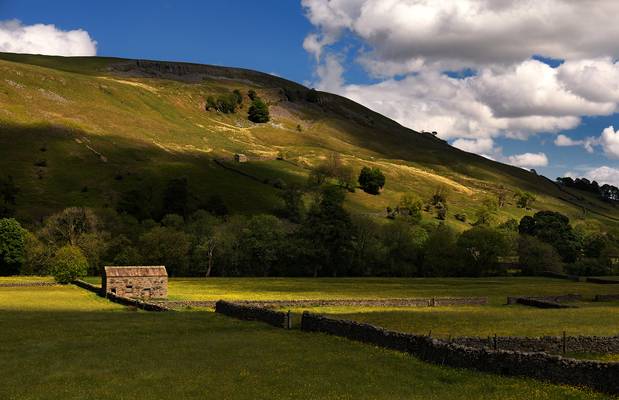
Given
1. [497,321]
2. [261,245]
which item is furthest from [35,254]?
[497,321]

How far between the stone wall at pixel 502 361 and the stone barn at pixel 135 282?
1741 inches

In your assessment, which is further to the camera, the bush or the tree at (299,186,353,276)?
the tree at (299,186,353,276)

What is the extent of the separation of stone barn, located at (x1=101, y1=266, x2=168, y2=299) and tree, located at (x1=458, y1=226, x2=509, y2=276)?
90.1m

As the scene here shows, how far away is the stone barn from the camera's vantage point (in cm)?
7488

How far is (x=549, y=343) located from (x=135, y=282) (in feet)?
177

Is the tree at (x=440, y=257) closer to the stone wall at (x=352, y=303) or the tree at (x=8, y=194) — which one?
the stone wall at (x=352, y=303)

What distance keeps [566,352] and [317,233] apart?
97.4 m

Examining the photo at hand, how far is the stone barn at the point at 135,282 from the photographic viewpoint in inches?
2948

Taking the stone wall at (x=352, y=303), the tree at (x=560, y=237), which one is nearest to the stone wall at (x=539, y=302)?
the stone wall at (x=352, y=303)

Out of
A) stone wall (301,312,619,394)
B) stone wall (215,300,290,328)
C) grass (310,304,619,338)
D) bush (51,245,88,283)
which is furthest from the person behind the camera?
bush (51,245,88,283)

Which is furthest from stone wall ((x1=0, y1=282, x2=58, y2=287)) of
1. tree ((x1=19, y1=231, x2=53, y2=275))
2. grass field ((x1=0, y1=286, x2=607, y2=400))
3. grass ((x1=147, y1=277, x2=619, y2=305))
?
grass field ((x1=0, y1=286, x2=607, y2=400))

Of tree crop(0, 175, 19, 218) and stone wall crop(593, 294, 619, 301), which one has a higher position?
tree crop(0, 175, 19, 218)

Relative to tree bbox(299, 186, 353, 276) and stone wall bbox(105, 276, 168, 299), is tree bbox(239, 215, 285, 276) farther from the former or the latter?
stone wall bbox(105, 276, 168, 299)

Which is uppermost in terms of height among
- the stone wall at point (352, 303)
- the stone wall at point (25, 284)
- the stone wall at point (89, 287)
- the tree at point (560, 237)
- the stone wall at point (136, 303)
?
the tree at point (560, 237)
